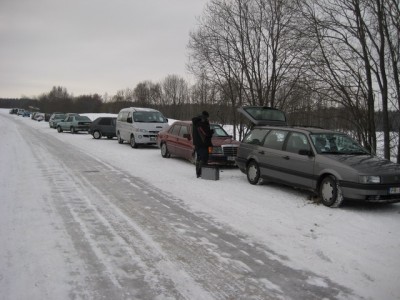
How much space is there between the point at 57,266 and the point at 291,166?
588 cm

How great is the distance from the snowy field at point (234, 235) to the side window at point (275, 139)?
107 cm

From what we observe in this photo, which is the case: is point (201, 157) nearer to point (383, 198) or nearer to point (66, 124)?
point (383, 198)

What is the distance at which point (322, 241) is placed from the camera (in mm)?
5656

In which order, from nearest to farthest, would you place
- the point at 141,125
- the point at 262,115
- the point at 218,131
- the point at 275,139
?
the point at 275,139 < the point at 262,115 < the point at 218,131 < the point at 141,125

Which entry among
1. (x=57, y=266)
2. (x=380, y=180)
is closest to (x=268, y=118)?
(x=380, y=180)

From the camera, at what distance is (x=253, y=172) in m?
10.3

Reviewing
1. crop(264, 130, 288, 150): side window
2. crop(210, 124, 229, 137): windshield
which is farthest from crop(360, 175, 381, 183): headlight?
crop(210, 124, 229, 137): windshield

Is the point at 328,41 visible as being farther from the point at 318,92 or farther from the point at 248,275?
the point at 248,275

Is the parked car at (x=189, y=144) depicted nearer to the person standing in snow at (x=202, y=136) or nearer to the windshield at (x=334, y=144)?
the person standing in snow at (x=202, y=136)

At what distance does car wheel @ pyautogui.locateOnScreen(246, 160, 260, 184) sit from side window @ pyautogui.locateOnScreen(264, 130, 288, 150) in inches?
25.2

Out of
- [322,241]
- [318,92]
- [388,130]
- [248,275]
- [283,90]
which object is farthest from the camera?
[283,90]

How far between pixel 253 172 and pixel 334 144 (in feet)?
7.70

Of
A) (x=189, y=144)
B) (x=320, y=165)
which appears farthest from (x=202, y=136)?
(x=320, y=165)

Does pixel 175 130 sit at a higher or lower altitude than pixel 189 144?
higher
